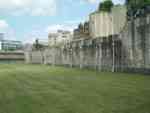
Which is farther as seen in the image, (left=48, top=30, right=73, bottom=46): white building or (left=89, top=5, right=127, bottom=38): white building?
(left=48, top=30, right=73, bottom=46): white building

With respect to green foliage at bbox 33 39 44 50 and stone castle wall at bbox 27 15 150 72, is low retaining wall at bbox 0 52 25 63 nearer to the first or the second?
green foliage at bbox 33 39 44 50

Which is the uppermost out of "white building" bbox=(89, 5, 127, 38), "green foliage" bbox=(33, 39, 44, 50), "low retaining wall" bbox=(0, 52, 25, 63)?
"white building" bbox=(89, 5, 127, 38)

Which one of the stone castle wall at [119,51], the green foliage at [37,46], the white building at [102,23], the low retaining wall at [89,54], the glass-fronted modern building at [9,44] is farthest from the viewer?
the glass-fronted modern building at [9,44]

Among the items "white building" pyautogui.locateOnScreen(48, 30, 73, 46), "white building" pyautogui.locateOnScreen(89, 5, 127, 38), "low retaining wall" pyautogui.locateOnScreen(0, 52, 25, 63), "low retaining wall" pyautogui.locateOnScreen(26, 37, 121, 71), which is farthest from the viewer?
"low retaining wall" pyautogui.locateOnScreen(0, 52, 25, 63)

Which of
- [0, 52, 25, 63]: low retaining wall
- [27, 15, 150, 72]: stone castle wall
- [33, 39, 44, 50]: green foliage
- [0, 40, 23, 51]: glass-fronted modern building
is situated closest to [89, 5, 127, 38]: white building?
[27, 15, 150, 72]: stone castle wall

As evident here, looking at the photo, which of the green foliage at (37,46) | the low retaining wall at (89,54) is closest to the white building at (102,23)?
the low retaining wall at (89,54)

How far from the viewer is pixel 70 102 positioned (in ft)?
24.3

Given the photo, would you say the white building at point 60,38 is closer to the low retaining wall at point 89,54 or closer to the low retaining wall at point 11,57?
the low retaining wall at point 89,54

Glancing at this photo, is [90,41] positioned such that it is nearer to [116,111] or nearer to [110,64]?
[110,64]

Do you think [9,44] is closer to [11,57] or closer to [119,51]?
[11,57]

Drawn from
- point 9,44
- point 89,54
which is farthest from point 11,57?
point 9,44

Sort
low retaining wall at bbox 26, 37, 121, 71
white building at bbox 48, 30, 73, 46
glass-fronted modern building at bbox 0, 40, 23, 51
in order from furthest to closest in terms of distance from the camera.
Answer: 1. glass-fronted modern building at bbox 0, 40, 23, 51
2. white building at bbox 48, 30, 73, 46
3. low retaining wall at bbox 26, 37, 121, 71

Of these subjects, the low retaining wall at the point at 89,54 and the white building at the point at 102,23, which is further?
the white building at the point at 102,23

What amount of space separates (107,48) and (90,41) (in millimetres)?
3578
